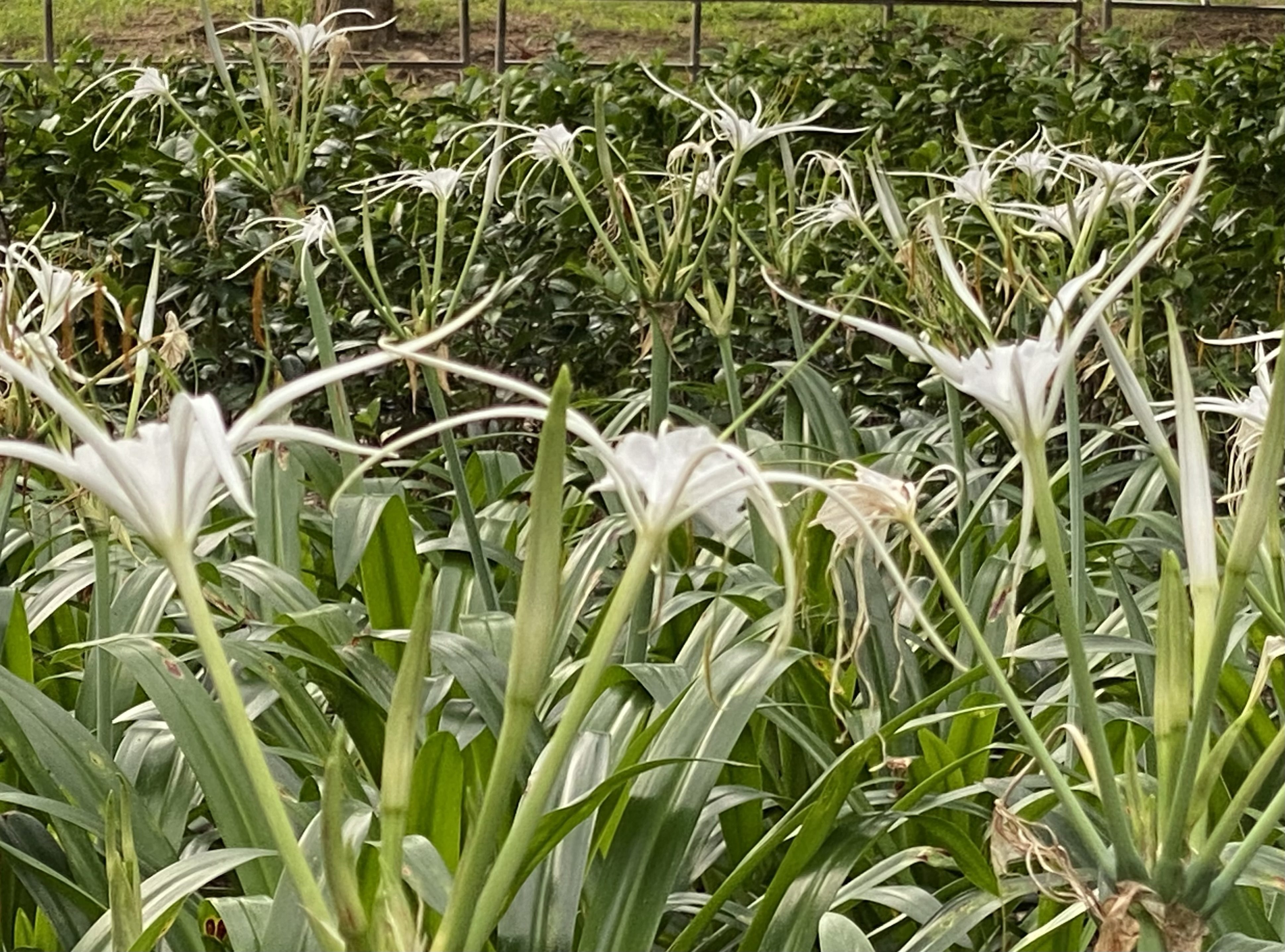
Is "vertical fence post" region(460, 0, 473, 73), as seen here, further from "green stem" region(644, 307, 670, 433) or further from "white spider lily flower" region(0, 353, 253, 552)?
"white spider lily flower" region(0, 353, 253, 552)

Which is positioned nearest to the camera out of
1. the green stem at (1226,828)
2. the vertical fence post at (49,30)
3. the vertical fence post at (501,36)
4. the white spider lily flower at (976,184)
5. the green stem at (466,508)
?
the green stem at (1226,828)

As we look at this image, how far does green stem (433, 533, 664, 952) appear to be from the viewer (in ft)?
2.35

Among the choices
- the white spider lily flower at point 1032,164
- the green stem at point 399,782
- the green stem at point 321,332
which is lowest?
the green stem at point 321,332

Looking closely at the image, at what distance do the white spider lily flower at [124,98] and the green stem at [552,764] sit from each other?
56.0 inches

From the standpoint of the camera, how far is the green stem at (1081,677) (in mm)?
860

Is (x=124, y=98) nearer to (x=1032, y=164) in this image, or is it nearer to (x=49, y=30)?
(x=1032, y=164)

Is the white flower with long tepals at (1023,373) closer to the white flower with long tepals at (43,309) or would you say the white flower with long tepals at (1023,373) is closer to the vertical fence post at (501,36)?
the white flower with long tepals at (43,309)

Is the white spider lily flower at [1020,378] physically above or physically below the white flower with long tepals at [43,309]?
above

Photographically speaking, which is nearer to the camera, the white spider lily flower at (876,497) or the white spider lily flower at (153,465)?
the white spider lily flower at (153,465)

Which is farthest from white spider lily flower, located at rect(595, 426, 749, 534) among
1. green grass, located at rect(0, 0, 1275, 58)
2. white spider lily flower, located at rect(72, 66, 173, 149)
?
green grass, located at rect(0, 0, 1275, 58)

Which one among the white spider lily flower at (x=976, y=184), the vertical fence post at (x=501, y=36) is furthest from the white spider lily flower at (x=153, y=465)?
the vertical fence post at (x=501, y=36)

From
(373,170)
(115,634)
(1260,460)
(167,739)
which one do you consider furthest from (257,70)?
(373,170)

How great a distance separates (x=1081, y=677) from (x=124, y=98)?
1.77m

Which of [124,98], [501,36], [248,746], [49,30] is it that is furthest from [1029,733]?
[49,30]
